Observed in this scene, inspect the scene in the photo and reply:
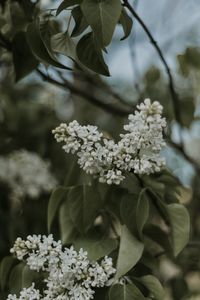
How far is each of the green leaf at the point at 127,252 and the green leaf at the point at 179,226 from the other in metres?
0.06

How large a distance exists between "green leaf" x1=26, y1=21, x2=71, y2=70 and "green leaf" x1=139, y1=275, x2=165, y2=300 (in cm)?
32

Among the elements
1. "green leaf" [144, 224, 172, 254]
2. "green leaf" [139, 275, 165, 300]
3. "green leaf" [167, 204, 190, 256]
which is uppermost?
"green leaf" [167, 204, 190, 256]

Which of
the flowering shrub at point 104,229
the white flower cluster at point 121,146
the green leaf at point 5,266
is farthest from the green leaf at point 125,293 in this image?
the green leaf at point 5,266

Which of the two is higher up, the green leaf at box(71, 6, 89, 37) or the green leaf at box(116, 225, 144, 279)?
the green leaf at box(71, 6, 89, 37)

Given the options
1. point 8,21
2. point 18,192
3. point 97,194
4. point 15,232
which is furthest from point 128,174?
point 18,192

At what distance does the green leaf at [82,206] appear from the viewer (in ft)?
3.07

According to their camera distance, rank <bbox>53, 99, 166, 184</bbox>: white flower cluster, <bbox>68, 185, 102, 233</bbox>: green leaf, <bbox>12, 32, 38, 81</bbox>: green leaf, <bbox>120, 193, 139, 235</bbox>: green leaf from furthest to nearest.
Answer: <bbox>12, 32, 38, 81</bbox>: green leaf < <bbox>68, 185, 102, 233</bbox>: green leaf < <bbox>120, 193, 139, 235</bbox>: green leaf < <bbox>53, 99, 166, 184</bbox>: white flower cluster

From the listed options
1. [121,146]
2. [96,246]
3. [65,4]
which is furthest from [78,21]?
[96,246]

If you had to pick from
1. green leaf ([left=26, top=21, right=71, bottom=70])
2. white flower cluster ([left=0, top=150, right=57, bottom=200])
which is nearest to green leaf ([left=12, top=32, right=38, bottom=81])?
green leaf ([left=26, top=21, right=71, bottom=70])

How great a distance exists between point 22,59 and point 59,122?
692 millimetres

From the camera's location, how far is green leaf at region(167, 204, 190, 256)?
865 millimetres

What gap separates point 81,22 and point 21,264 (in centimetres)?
36

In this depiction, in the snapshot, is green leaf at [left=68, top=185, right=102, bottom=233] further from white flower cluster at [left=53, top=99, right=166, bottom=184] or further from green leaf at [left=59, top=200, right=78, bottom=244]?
white flower cluster at [left=53, top=99, right=166, bottom=184]

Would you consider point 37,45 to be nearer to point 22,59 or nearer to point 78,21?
point 78,21
